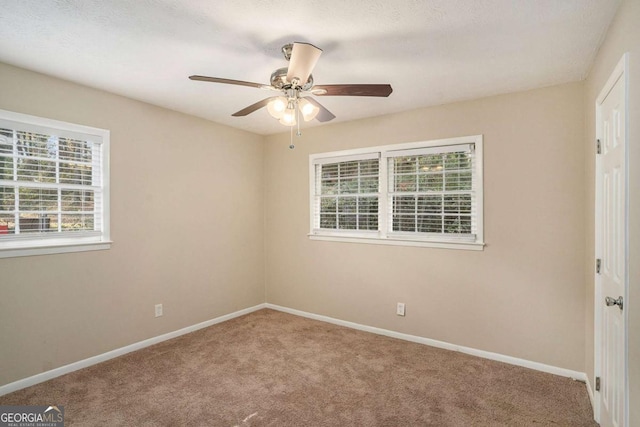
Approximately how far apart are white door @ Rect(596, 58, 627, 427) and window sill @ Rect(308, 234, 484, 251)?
110cm

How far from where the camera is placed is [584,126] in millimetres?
2785

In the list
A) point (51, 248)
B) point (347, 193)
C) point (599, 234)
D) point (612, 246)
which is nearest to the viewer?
point (612, 246)

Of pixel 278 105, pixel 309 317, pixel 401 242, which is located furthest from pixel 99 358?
pixel 401 242

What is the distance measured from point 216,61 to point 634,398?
3.07 m

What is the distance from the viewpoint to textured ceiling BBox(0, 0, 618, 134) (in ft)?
6.08

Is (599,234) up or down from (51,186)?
down

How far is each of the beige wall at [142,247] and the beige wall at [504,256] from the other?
1.39 m

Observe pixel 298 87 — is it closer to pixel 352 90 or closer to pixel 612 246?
pixel 352 90

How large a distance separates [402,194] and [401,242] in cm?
53

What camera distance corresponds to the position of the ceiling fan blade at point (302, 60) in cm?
174

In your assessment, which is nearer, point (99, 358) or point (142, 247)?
point (99, 358)

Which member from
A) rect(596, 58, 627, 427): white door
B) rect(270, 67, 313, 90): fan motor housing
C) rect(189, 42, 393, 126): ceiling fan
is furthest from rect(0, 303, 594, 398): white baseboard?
rect(270, 67, 313, 90): fan motor housing

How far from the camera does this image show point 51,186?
2.83 metres

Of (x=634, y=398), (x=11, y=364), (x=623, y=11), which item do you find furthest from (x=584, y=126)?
(x=11, y=364)
